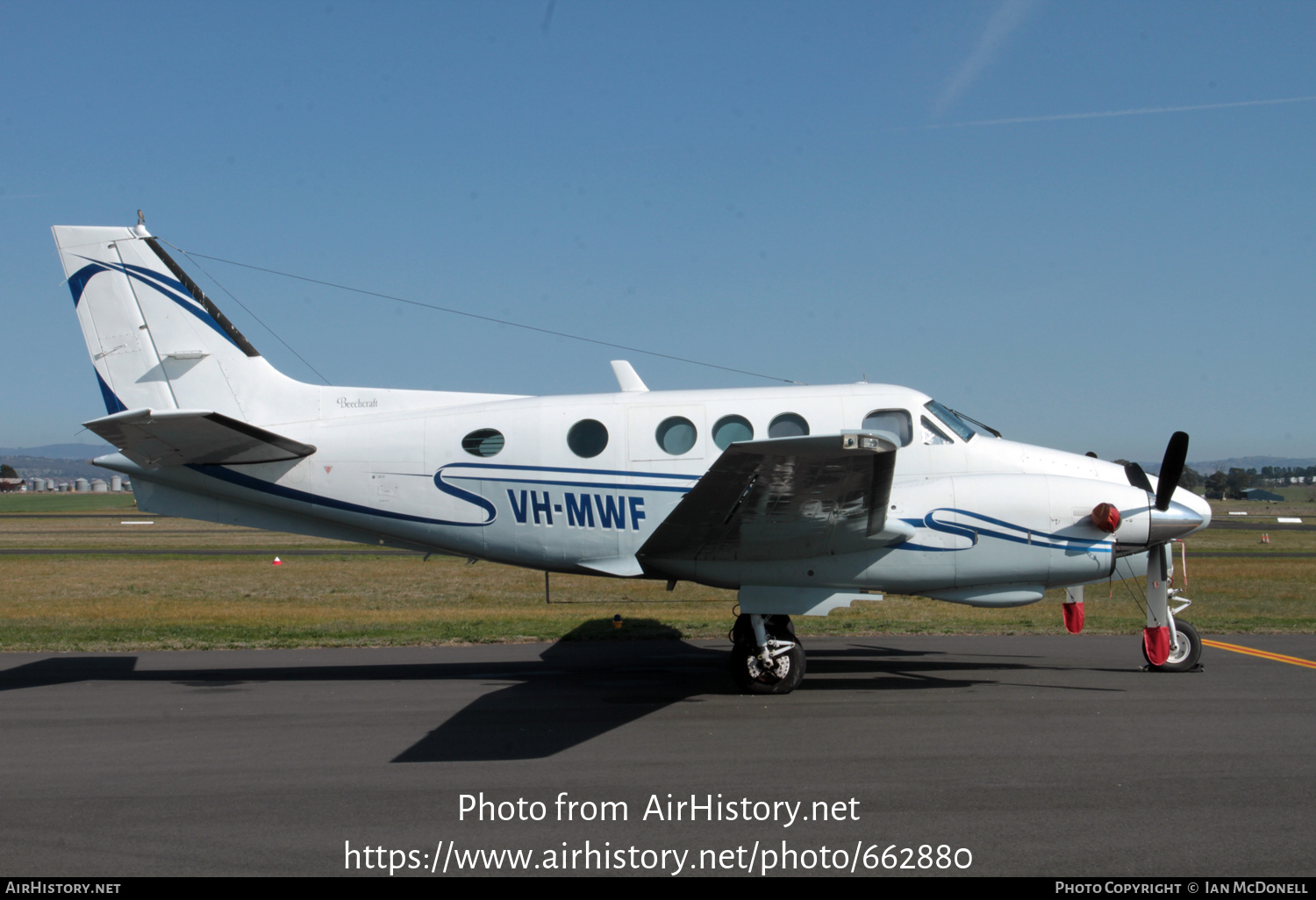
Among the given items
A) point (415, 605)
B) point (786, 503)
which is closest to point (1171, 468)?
point (786, 503)

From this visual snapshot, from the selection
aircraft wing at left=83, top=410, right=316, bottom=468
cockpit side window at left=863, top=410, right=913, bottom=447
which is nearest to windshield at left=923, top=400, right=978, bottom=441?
cockpit side window at left=863, top=410, right=913, bottom=447

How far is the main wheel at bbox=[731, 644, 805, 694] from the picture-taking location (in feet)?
31.7

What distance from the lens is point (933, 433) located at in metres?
10.1

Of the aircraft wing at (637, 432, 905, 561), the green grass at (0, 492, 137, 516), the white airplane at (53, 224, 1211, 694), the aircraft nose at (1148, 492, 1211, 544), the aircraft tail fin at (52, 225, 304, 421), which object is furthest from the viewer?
the green grass at (0, 492, 137, 516)

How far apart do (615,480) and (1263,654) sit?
917 centimetres

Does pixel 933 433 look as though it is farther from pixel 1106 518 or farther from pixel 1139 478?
pixel 1139 478

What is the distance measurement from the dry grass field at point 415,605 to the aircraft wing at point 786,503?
572cm

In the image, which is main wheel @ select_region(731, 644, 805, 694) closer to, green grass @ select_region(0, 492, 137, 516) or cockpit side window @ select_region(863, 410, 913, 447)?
cockpit side window @ select_region(863, 410, 913, 447)

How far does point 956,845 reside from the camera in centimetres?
527

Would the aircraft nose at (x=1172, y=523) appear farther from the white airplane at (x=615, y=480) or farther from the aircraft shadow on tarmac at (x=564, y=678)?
the aircraft shadow on tarmac at (x=564, y=678)

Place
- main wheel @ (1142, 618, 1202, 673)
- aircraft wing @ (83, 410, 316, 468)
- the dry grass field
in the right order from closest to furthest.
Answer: aircraft wing @ (83, 410, 316, 468), main wheel @ (1142, 618, 1202, 673), the dry grass field

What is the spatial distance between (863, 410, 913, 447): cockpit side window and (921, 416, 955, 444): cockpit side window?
0.53ft

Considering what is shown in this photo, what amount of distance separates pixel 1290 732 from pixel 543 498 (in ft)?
24.5

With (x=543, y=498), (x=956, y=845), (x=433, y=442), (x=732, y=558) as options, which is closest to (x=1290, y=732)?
(x=956, y=845)
